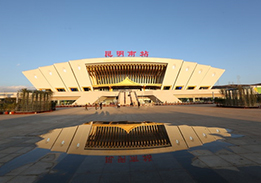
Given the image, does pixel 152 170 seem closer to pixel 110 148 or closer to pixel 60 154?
pixel 110 148

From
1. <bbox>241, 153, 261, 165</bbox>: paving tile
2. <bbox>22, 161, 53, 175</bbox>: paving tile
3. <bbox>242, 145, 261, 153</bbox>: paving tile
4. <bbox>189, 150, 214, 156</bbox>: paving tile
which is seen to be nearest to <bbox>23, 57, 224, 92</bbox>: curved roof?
<bbox>242, 145, 261, 153</bbox>: paving tile

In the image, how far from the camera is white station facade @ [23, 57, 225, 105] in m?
58.3

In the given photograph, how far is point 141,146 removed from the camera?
5.16 meters

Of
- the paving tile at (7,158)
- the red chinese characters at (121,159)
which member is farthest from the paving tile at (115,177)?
the paving tile at (7,158)

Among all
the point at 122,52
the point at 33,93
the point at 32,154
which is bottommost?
the point at 32,154

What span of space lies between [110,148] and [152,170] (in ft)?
6.86

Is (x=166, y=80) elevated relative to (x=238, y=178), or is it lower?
elevated

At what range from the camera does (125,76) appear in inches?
2771

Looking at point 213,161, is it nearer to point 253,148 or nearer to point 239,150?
point 239,150

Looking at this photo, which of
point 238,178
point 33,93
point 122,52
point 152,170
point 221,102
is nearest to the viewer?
point 238,178

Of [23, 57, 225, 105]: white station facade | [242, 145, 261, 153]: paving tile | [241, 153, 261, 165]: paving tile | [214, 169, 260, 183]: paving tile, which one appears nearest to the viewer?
[214, 169, 260, 183]: paving tile

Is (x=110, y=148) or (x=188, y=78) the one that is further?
(x=188, y=78)

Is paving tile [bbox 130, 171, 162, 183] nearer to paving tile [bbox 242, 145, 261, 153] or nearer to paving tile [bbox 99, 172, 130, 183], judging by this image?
paving tile [bbox 99, 172, 130, 183]

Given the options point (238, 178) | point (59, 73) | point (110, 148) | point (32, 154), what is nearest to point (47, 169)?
point (32, 154)
